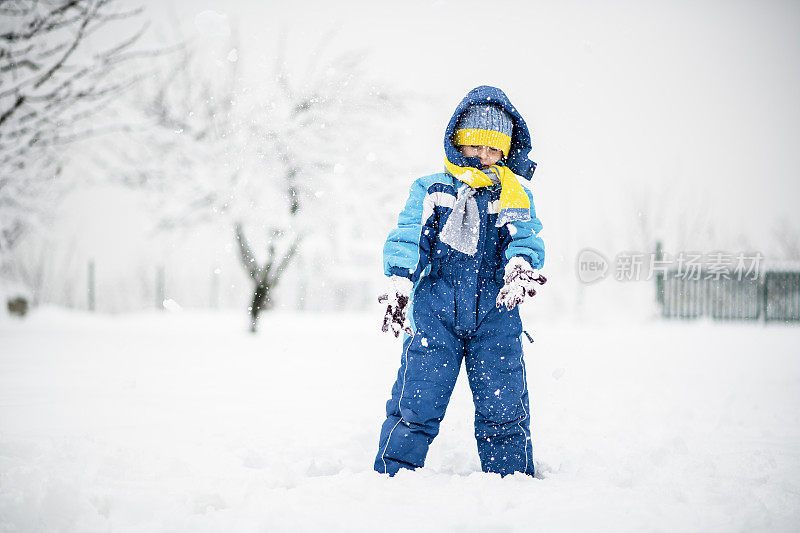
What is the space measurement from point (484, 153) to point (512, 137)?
0.25m

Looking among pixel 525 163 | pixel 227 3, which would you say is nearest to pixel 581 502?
pixel 525 163

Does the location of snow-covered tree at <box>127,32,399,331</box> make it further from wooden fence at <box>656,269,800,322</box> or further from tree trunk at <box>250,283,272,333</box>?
wooden fence at <box>656,269,800,322</box>

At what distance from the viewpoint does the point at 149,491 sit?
193 cm

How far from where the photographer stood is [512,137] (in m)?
2.57

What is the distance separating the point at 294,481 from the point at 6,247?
13.6m

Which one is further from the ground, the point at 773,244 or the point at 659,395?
the point at 773,244

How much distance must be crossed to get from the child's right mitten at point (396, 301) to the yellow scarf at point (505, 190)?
1.65 feet

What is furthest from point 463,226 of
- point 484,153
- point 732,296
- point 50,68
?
point 732,296

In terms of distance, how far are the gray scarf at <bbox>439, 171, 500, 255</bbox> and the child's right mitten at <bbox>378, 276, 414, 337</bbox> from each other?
0.26 meters

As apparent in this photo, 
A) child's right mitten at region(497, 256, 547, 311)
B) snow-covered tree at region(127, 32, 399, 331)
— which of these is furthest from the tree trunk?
child's right mitten at region(497, 256, 547, 311)

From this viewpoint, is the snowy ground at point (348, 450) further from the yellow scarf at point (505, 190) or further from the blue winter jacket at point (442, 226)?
the yellow scarf at point (505, 190)

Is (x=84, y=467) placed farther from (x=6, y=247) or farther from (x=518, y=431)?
(x=6, y=247)

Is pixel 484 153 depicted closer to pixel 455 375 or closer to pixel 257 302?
pixel 455 375

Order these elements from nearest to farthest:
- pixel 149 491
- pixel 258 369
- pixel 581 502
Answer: pixel 581 502
pixel 149 491
pixel 258 369
